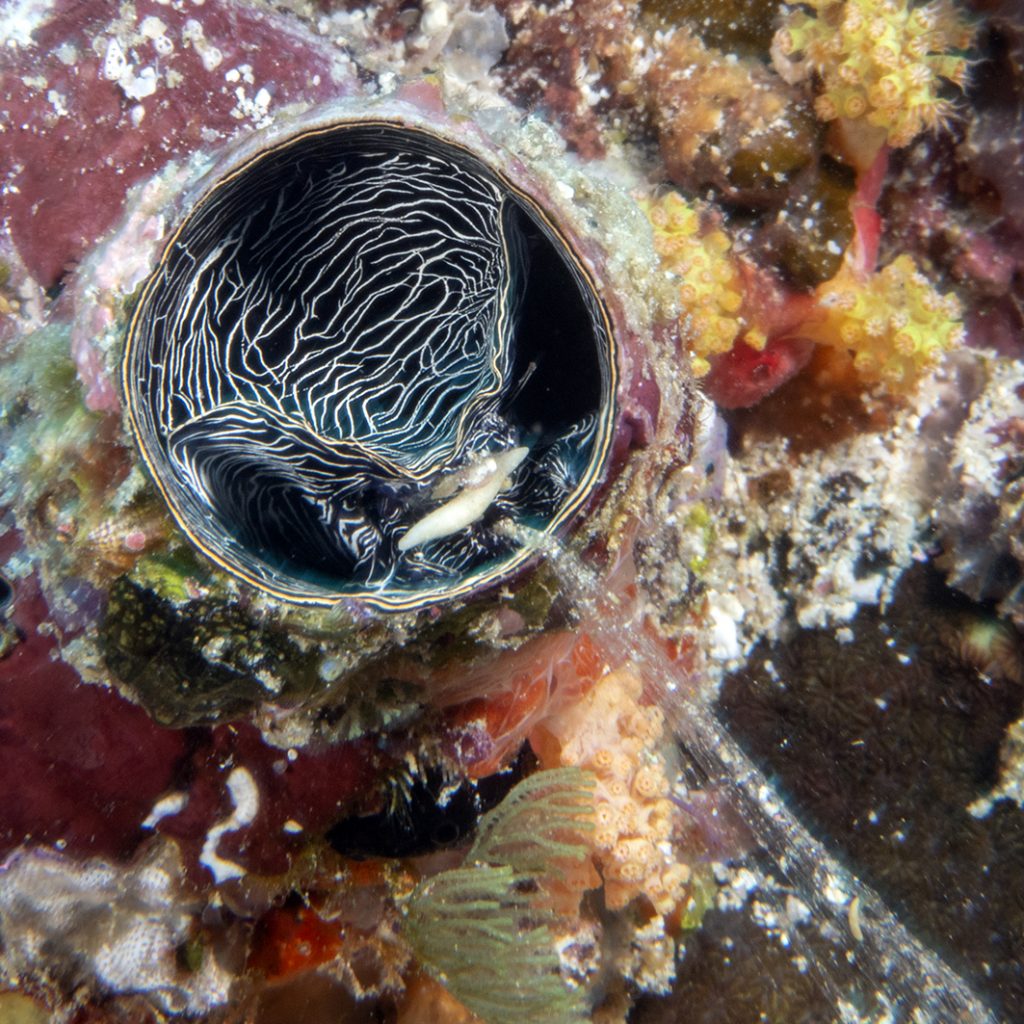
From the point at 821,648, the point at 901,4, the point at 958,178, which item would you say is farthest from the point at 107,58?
the point at 821,648

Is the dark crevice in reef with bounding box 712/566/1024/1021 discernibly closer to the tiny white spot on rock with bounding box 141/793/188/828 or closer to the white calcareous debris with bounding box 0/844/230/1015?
the white calcareous debris with bounding box 0/844/230/1015

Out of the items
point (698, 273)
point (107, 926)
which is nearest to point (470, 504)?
point (698, 273)

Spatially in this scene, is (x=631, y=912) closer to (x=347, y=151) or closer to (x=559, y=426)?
(x=559, y=426)

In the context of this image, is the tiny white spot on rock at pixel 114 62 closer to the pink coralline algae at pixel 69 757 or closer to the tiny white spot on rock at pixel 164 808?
the pink coralline algae at pixel 69 757

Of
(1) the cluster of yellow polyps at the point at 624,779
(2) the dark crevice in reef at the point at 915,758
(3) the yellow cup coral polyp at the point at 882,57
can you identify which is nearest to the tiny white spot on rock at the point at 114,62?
(3) the yellow cup coral polyp at the point at 882,57

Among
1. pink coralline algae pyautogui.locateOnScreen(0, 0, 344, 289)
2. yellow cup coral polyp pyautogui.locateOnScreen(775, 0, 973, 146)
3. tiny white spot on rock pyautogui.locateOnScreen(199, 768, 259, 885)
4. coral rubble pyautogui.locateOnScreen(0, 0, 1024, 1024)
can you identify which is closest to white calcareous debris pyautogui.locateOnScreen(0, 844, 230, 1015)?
coral rubble pyautogui.locateOnScreen(0, 0, 1024, 1024)

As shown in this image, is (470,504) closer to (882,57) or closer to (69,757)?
(69,757)
